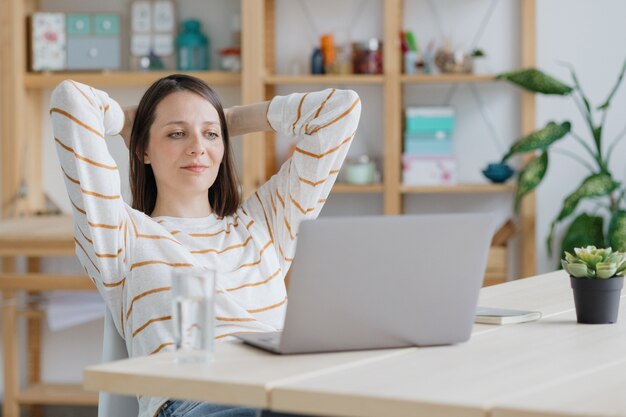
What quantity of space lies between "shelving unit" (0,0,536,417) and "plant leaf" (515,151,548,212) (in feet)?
0.70

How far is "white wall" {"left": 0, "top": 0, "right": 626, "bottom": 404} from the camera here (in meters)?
4.27

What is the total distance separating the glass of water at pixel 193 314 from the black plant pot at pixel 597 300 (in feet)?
2.21

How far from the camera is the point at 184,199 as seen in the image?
6.77 ft

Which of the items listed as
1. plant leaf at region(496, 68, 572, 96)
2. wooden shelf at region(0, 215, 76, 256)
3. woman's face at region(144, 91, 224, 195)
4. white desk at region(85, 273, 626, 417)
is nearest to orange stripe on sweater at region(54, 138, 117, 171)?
woman's face at region(144, 91, 224, 195)

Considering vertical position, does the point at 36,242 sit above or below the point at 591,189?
below

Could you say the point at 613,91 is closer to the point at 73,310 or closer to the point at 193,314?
the point at 73,310

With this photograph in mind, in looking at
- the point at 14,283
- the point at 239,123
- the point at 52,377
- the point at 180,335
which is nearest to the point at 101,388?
the point at 180,335

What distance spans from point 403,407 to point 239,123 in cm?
117

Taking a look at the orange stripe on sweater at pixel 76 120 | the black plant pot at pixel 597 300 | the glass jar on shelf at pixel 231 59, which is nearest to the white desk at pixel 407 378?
the black plant pot at pixel 597 300

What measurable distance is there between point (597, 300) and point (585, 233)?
2.37 metres

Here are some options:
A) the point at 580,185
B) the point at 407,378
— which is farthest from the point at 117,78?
the point at 407,378

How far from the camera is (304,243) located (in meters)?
1.33

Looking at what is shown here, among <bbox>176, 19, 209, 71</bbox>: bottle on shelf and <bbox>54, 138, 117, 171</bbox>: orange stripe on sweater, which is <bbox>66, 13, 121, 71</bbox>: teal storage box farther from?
<bbox>54, 138, 117, 171</bbox>: orange stripe on sweater

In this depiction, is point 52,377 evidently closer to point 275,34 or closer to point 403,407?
point 275,34
